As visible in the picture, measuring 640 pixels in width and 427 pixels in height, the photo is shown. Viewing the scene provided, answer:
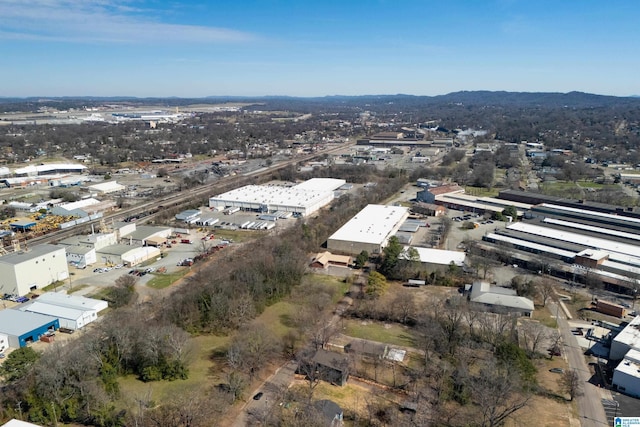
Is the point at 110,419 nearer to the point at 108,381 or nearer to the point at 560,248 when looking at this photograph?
the point at 108,381

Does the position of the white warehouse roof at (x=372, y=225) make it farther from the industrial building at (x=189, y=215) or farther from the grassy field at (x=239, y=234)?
the industrial building at (x=189, y=215)

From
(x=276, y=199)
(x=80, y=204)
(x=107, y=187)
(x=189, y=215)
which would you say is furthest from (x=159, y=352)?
(x=107, y=187)

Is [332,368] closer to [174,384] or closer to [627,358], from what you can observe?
[174,384]

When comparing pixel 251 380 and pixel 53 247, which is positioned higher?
pixel 53 247

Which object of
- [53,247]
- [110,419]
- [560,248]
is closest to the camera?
[110,419]

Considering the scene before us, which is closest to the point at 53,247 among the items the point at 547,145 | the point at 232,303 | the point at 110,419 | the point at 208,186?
the point at 232,303

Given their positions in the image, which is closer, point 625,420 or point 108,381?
point 625,420

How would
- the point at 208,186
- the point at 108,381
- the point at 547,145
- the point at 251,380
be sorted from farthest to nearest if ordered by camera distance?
the point at 547,145 < the point at 208,186 < the point at 251,380 < the point at 108,381

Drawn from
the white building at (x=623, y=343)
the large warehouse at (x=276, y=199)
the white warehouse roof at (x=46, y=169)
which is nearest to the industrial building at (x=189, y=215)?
the large warehouse at (x=276, y=199)
